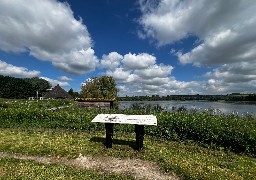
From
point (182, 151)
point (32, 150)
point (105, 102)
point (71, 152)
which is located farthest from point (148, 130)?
point (105, 102)

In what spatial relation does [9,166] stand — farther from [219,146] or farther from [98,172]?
[219,146]

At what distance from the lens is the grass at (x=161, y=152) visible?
9344mm

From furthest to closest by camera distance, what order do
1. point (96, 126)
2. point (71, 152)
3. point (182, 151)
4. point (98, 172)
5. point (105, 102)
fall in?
point (105, 102) → point (96, 126) → point (182, 151) → point (71, 152) → point (98, 172)

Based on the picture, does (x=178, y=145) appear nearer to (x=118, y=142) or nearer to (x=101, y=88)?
(x=118, y=142)

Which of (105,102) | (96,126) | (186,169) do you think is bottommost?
(186,169)

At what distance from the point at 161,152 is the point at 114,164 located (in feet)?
8.56

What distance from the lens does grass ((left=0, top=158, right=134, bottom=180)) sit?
8.36 metres

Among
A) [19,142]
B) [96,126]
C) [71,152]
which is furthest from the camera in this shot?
[96,126]

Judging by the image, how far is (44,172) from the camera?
342 inches

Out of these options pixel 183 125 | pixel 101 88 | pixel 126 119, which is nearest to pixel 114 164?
pixel 126 119

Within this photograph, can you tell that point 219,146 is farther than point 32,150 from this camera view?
Yes

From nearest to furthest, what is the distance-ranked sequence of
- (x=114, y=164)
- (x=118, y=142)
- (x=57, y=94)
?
(x=114, y=164)
(x=118, y=142)
(x=57, y=94)

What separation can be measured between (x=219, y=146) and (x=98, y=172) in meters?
7.11

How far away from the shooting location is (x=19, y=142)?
12945 mm
